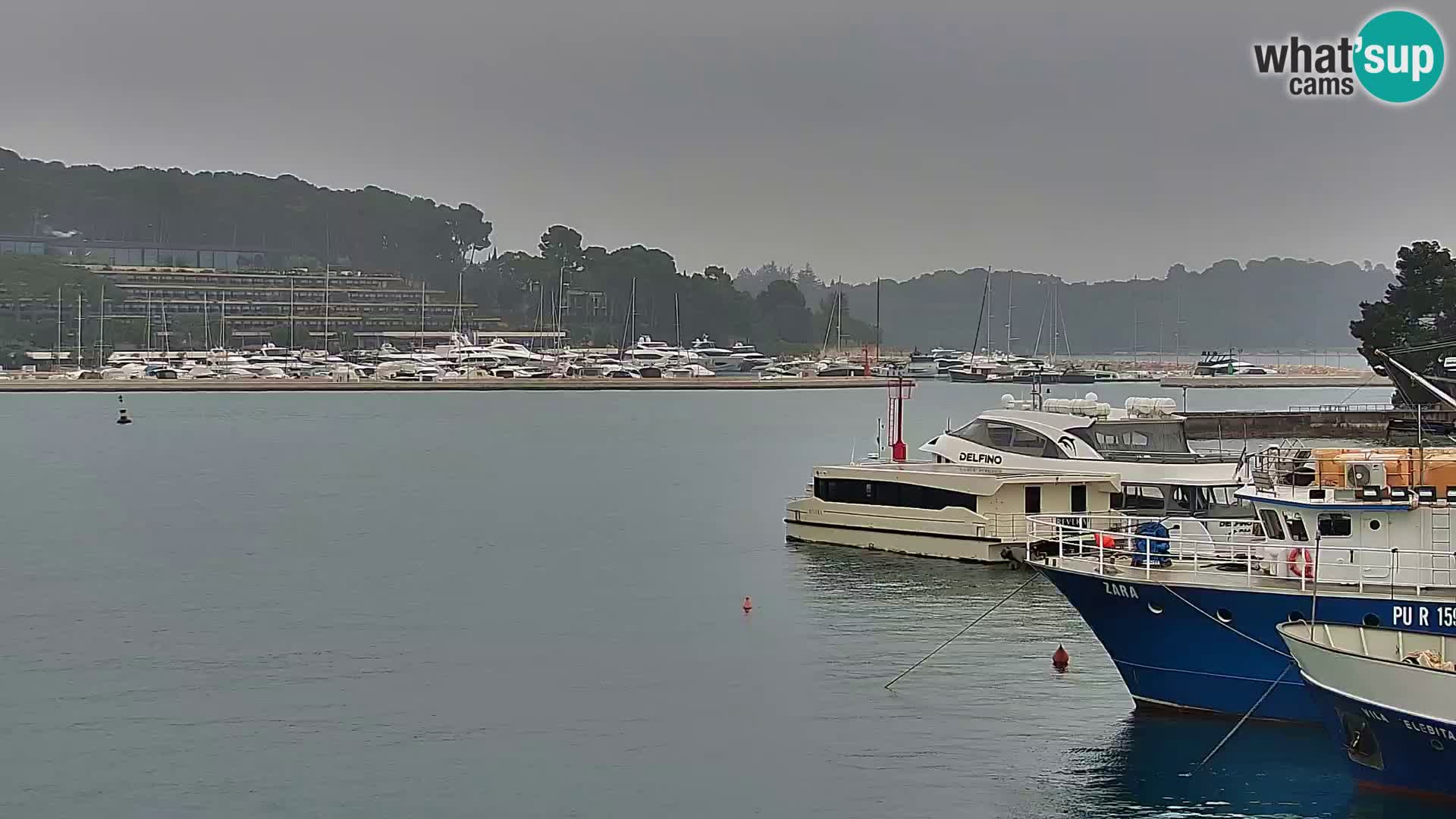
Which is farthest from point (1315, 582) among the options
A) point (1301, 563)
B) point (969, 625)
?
point (969, 625)

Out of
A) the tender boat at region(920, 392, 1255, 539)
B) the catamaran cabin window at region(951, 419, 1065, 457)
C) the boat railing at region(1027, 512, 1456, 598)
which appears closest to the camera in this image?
the boat railing at region(1027, 512, 1456, 598)

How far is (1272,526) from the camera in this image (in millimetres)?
29266

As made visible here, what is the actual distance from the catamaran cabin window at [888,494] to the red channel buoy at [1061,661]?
1311cm

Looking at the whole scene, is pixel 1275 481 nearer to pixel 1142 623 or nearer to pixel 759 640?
pixel 1142 623

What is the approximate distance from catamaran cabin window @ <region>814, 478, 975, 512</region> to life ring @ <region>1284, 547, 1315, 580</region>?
815 inches

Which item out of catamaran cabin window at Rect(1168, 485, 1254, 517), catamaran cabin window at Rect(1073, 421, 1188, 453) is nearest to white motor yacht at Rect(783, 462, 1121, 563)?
catamaran cabin window at Rect(1168, 485, 1254, 517)

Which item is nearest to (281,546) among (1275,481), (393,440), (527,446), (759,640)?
(759,640)

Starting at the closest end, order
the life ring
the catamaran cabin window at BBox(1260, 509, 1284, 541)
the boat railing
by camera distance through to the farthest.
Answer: the boat railing < the life ring < the catamaran cabin window at BBox(1260, 509, 1284, 541)

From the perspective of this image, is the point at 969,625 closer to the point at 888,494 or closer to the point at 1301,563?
the point at 888,494

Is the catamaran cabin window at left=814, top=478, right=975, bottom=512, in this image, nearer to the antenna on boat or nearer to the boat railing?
the boat railing

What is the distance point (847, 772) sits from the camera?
1158 inches

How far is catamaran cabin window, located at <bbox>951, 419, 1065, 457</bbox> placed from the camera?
5094cm

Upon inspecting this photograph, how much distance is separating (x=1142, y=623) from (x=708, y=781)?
7188 mm

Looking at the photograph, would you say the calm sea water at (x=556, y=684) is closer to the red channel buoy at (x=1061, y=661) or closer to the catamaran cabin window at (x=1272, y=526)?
the red channel buoy at (x=1061, y=661)
